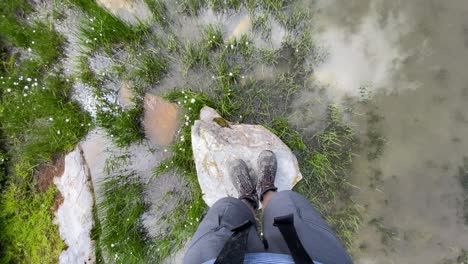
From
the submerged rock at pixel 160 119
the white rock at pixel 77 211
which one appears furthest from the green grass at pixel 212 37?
the white rock at pixel 77 211

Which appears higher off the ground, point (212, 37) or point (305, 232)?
point (212, 37)

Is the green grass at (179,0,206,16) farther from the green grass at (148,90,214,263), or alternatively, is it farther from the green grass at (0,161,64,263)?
the green grass at (0,161,64,263)

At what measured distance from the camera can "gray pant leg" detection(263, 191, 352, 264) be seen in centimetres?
218

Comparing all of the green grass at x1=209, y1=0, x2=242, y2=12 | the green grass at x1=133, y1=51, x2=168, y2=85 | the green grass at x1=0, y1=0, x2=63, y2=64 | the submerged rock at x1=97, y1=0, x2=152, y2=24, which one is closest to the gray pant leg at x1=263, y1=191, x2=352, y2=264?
the green grass at x1=133, y1=51, x2=168, y2=85

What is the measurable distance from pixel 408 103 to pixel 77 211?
443cm

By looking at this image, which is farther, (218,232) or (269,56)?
(269,56)

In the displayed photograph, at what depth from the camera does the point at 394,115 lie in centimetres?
374

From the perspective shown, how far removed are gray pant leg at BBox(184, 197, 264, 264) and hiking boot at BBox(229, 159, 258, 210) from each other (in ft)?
1.69

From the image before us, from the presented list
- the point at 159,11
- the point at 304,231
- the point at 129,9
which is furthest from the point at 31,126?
the point at 304,231

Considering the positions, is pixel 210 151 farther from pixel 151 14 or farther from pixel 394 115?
pixel 394 115

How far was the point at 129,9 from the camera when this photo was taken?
3.97 metres

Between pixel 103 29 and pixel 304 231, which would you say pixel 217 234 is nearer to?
pixel 304 231

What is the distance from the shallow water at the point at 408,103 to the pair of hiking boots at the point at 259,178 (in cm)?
117

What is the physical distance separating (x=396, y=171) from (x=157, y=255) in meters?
3.26
